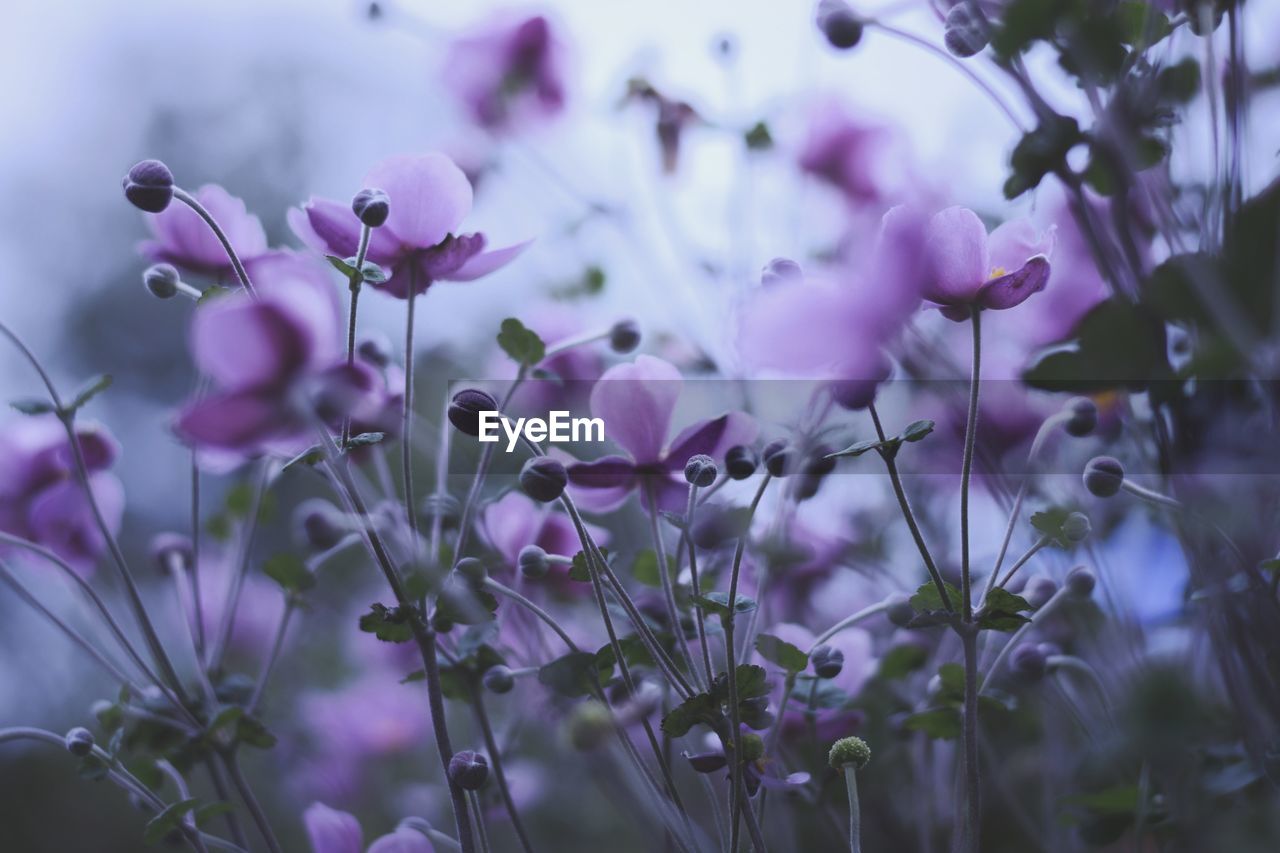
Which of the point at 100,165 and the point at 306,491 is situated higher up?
the point at 100,165

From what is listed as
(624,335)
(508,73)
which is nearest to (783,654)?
(624,335)

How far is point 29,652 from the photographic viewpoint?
1.33 metres

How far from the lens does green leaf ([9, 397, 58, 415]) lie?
23.7 inches

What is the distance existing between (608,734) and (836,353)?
0.63ft

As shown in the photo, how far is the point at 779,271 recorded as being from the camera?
491 millimetres

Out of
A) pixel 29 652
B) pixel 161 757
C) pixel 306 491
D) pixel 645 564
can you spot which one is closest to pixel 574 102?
pixel 645 564

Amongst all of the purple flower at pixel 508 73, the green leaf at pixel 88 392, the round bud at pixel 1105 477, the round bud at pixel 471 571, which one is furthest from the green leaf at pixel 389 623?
the purple flower at pixel 508 73

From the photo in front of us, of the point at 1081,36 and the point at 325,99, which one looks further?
the point at 325,99

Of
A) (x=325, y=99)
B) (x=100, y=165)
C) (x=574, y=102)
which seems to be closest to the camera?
(x=574, y=102)

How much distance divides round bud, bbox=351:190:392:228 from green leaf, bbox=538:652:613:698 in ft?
0.77

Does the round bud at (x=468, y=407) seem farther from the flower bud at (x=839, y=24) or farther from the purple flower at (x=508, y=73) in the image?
the purple flower at (x=508, y=73)

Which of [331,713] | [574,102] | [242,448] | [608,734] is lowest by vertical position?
[331,713]

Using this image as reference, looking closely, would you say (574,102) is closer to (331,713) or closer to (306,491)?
(331,713)

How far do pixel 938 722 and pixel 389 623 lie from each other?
324 mm
